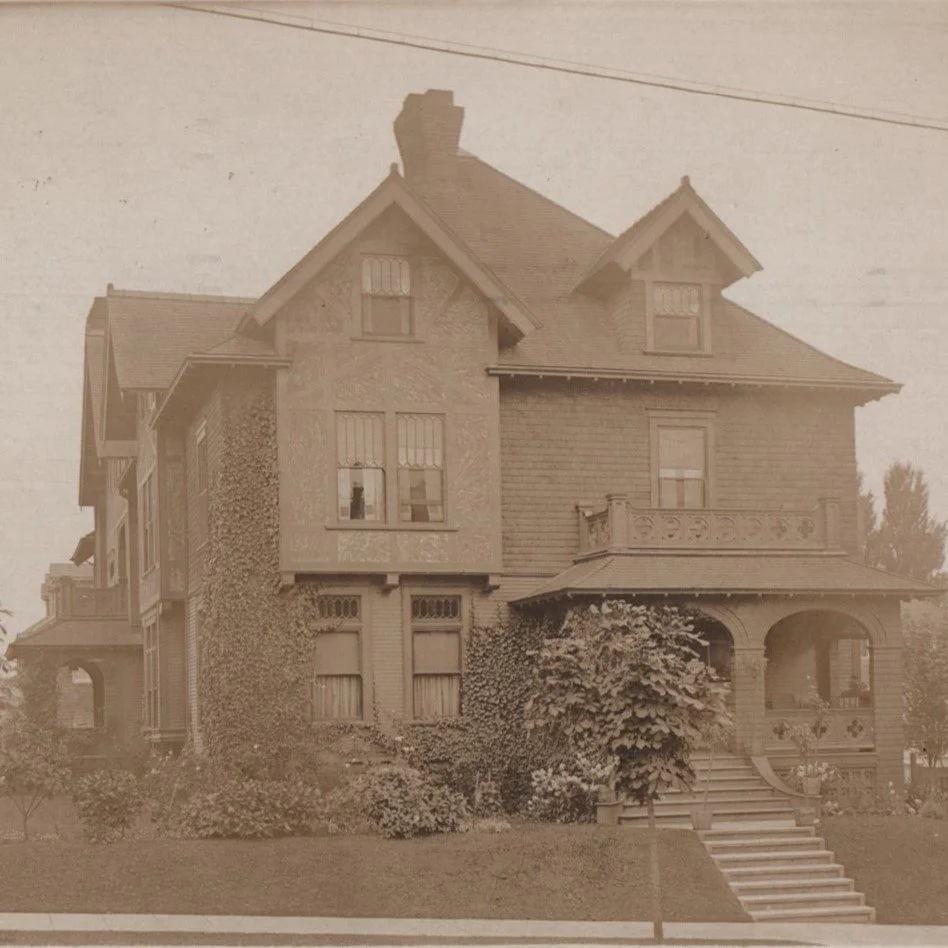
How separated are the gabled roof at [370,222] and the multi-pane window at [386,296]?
2.76 feet

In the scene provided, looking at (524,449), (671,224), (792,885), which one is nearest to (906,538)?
(671,224)

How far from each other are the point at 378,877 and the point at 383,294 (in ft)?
33.7

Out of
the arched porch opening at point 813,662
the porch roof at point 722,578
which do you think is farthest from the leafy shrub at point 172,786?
the arched porch opening at point 813,662

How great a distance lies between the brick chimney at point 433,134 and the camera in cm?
3016

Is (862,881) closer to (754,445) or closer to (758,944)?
(758,944)

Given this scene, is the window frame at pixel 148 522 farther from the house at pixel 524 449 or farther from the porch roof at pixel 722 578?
the porch roof at pixel 722 578

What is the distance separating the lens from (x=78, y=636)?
122 ft

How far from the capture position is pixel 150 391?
2983cm

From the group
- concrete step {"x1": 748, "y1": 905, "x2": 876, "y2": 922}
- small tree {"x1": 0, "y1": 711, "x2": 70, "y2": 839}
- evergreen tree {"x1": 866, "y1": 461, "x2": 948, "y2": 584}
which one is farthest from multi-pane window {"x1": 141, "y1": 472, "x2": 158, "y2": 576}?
evergreen tree {"x1": 866, "y1": 461, "x2": 948, "y2": 584}

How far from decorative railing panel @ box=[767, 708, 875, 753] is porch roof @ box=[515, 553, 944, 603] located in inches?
84.4

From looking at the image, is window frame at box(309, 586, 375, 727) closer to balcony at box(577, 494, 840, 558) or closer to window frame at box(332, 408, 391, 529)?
window frame at box(332, 408, 391, 529)

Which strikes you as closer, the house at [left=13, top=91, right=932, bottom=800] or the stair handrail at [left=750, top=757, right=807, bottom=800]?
the stair handrail at [left=750, top=757, right=807, bottom=800]

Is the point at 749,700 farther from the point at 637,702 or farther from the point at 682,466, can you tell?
the point at 637,702

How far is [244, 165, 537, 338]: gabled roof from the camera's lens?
2492cm
